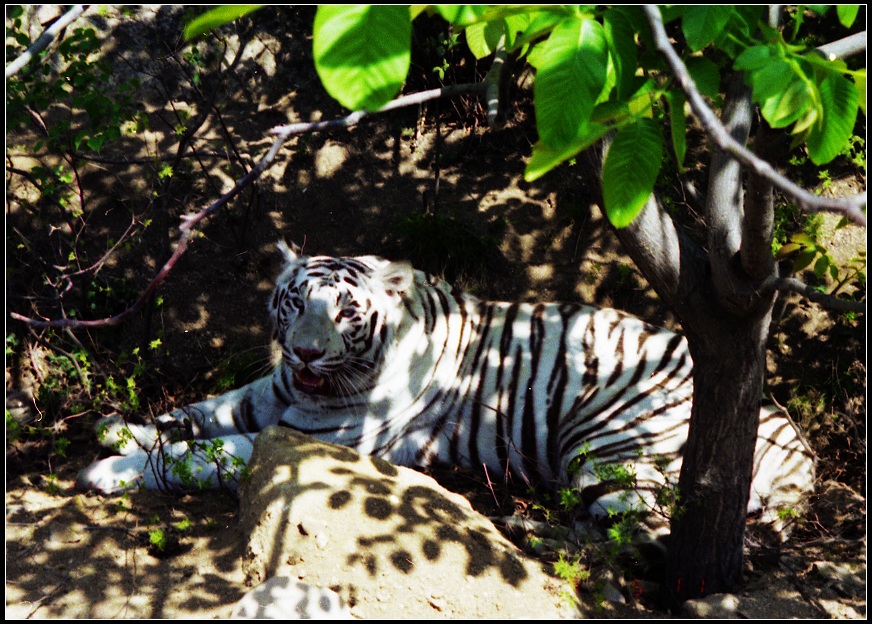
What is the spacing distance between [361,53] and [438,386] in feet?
13.2

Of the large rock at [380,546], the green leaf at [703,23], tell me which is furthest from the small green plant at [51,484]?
the green leaf at [703,23]

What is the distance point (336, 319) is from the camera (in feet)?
16.6

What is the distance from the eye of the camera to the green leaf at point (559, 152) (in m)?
1.60

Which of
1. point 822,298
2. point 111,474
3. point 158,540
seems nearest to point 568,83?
point 822,298

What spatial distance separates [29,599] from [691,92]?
3.34 meters

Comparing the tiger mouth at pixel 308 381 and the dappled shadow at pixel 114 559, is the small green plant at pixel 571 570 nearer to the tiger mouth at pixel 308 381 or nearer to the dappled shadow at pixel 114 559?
the dappled shadow at pixel 114 559

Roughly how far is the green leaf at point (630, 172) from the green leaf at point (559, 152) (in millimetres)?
80

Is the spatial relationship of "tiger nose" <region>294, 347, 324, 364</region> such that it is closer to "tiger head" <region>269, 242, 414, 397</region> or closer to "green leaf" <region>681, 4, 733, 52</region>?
"tiger head" <region>269, 242, 414, 397</region>

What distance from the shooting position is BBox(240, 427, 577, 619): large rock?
3.43 metres

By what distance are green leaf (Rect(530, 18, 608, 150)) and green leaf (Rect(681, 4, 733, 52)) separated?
0.23m

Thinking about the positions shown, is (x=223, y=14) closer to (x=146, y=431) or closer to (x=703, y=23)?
(x=703, y=23)

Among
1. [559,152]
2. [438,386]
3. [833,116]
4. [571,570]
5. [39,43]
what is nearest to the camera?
[559,152]

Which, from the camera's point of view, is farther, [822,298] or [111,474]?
[111,474]

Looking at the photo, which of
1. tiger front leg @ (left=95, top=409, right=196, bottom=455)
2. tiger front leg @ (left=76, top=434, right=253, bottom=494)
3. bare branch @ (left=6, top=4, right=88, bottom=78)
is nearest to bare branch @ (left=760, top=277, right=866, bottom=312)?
bare branch @ (left=6, top=4, right=88, bottom=78)
